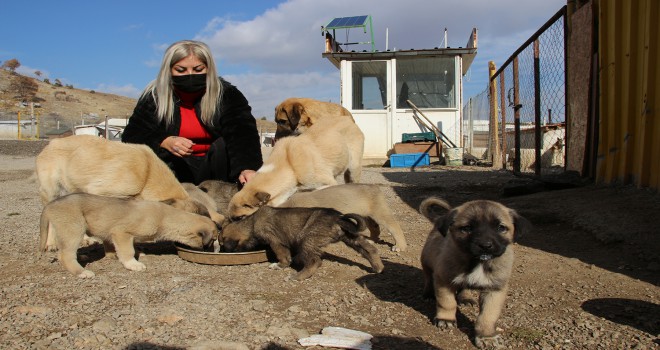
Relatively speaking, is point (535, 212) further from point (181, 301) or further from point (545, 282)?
point (181, 301)

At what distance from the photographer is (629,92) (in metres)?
5.87

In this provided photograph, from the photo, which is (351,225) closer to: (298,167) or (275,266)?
(275,266)

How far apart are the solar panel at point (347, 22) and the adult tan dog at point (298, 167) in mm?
12004

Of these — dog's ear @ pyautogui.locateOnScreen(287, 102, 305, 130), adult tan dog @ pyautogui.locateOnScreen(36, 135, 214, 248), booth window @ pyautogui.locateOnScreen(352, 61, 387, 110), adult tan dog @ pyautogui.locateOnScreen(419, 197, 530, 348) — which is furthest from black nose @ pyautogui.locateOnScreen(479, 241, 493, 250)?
booth window @ pyautogui.locateOnScreen(352, 61, 387, 110)

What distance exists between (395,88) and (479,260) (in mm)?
15789

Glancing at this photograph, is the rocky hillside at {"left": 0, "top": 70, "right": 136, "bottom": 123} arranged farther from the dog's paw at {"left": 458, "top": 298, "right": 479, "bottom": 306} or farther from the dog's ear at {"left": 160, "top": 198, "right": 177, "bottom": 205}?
the dog's paw at {"left": 458, "top": 298, "right": 479, "bottom": 306}

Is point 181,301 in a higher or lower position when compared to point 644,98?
lower

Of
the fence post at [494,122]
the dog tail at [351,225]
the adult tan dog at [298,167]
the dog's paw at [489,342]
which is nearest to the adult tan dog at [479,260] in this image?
the dog's paw at [489,342]

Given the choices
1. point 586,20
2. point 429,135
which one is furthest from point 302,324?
point 429,135

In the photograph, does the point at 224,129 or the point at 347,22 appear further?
the point at 347,22

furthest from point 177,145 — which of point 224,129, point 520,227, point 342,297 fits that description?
point 520,227

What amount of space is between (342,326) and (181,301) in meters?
1.14

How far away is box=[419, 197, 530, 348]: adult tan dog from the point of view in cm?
287

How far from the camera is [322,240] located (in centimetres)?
428
